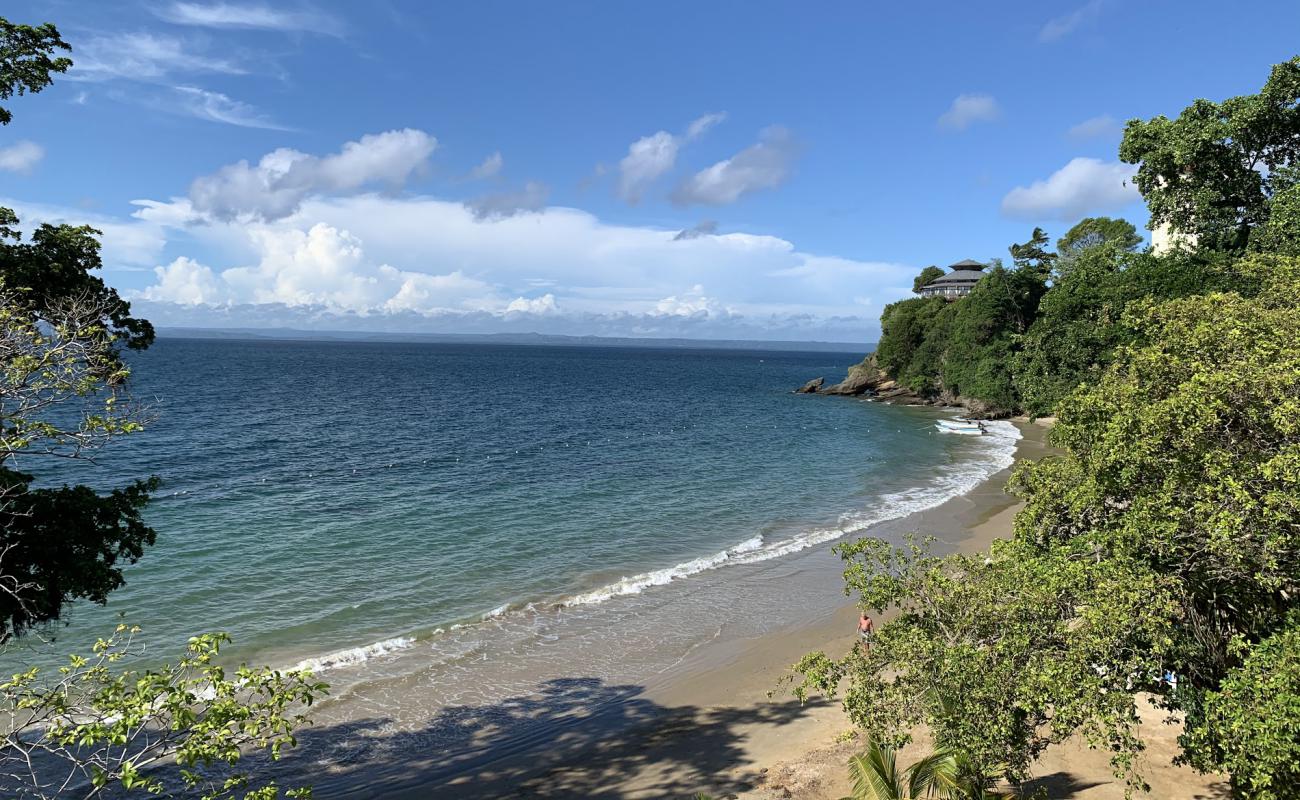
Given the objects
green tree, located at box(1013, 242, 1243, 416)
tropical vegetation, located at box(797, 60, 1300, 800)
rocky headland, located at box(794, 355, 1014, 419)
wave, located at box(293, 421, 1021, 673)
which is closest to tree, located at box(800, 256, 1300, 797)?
tropical vegetation, located at box(797, 60, 1300, 800)

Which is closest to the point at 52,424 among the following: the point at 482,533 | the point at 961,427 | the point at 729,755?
the point at 729,755

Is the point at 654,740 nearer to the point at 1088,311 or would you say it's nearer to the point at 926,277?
the point at 1088,311

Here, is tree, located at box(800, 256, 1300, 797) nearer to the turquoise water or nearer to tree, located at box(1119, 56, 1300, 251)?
the turquoise water

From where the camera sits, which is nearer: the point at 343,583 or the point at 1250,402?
the point at 1250,402

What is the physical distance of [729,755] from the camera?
519 inches

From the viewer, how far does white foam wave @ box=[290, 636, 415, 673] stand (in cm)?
1653

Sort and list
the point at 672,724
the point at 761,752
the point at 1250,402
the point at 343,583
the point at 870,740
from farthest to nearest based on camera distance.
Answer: the point at 343,583 → the point at 672,724 → the point at 761,752 → the point at 870,740 → the point at 1250,402

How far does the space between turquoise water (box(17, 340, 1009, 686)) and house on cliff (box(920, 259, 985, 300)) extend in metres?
45.4

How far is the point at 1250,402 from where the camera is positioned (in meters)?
8.74

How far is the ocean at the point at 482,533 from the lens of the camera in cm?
1762

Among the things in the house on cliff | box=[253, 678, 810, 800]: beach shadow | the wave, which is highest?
the house on cliff

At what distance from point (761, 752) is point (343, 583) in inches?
546

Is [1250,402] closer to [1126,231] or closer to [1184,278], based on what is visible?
[1184,278]

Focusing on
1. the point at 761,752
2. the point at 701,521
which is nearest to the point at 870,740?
the point at 761,752
